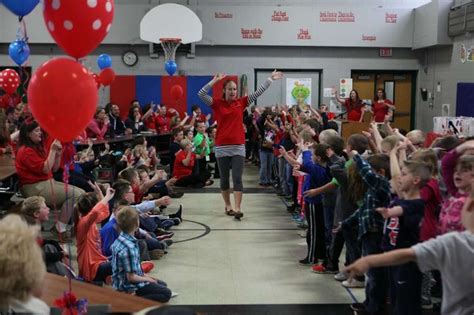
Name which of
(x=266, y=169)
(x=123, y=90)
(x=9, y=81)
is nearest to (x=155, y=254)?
(x=266, y=169)

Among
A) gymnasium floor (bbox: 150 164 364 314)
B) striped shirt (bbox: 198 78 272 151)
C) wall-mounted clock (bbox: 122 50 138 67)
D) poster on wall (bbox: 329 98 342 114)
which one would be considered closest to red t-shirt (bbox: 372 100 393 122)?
poster on wall (bbox: 329 98 342 114)

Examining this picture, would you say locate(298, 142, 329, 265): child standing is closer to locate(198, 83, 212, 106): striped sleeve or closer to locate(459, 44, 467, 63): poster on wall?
locate(198, 83, 212, 106): striped sleeve

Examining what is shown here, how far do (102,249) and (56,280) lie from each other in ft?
6.01

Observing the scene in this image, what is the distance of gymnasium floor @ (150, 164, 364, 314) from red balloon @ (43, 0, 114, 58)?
2210 mm

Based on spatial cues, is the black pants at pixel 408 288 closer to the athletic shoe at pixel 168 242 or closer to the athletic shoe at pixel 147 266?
the athletic shoe at pixel 147 266

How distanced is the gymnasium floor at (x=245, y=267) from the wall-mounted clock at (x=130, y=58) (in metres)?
8.67

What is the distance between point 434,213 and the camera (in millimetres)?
3871

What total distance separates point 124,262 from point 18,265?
2221 millimetres

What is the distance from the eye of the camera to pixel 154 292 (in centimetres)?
438

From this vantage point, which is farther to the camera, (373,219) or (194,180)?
(194,180)

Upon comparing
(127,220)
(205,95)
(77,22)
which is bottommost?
(127,220)

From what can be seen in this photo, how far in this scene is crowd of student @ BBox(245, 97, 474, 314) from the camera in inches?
96.0

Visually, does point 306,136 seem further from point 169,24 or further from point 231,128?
point 169,24

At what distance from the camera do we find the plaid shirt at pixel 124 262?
4.17 m
